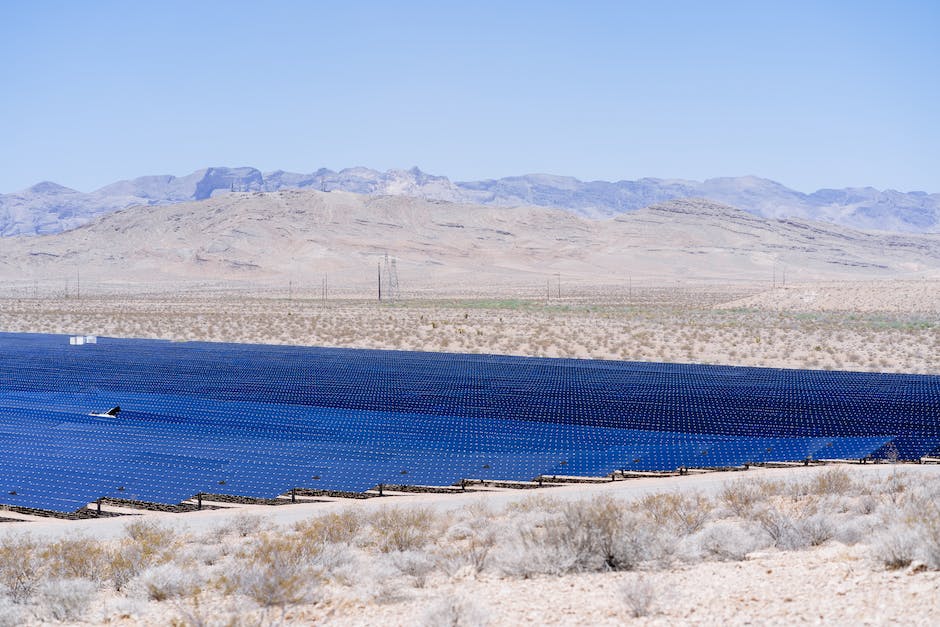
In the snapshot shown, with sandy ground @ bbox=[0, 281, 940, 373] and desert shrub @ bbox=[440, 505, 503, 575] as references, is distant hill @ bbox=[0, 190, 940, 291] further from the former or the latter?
desert shrub @ bbox=[440, 505, 503, 575]

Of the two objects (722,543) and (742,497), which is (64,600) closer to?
(722,543)

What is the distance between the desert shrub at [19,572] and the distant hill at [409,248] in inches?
4899

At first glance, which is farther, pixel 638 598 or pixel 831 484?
pixel 831 484

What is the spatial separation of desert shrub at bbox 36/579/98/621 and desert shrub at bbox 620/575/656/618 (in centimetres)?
473

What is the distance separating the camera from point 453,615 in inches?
291

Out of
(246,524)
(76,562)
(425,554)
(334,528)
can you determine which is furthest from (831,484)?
(76,562)

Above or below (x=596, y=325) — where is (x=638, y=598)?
above

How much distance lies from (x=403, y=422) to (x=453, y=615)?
1811 centimetres

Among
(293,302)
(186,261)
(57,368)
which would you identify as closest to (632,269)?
(186,261)

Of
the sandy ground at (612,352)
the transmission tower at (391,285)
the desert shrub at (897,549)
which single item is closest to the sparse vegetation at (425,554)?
the desert shrub at (897,549)

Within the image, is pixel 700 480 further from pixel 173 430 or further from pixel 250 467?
pixel 173 430

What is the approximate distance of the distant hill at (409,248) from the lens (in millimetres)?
154750

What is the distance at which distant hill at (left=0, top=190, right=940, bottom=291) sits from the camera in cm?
15475

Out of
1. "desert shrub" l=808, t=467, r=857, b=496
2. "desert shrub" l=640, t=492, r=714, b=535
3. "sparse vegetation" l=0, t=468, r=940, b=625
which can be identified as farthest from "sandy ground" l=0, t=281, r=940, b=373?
"sparse vegetation" l=0, t=468, r=940, b=625
